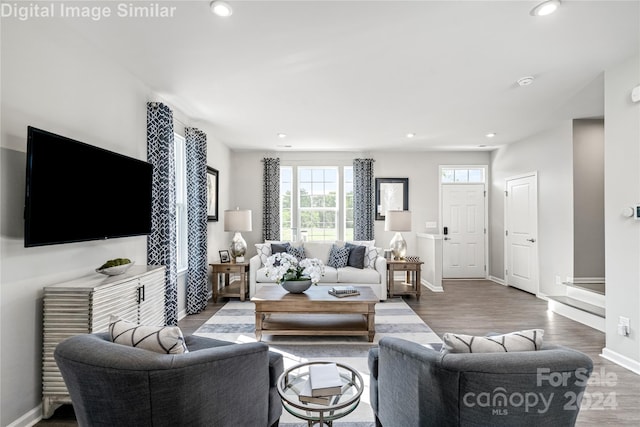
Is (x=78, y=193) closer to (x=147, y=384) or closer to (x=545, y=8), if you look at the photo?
(x=147, y=384)

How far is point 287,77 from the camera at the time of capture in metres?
2.94

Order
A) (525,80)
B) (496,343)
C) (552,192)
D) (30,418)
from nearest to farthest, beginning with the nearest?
(496,343) → (30,418) → (525,80) → (552,192)

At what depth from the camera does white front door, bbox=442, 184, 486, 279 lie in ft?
20.8

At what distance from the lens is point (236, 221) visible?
16.7 ft

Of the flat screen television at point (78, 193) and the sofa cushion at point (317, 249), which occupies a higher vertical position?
the flat screen television at point (78, 193)

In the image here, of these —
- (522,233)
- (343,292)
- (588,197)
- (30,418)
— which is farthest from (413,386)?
(522,233)

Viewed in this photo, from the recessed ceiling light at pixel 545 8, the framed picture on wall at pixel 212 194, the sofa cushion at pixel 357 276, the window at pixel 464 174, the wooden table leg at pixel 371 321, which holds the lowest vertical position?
the wooden table leg at pixel 371 321

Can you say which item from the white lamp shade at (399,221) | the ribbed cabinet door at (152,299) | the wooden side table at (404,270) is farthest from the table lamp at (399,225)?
the ribbed cabinet door at (152,299)

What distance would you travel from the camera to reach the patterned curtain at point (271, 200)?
19.9 ft

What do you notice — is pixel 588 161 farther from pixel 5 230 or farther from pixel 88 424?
pixel 5 230

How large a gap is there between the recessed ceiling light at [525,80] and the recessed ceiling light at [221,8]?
2.69 metres

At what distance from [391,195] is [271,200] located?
7.91 feet

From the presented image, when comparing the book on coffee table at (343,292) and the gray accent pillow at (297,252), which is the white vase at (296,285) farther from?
the gray accent pillow at (297,252)

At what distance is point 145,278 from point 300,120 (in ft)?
9.06
